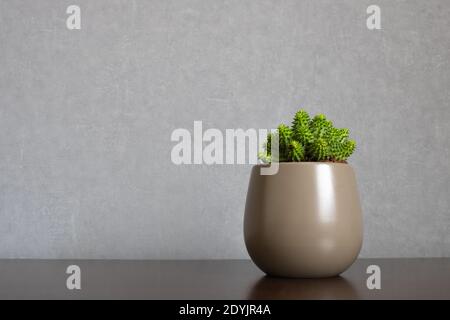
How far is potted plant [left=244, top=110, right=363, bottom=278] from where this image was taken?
0.80 metres

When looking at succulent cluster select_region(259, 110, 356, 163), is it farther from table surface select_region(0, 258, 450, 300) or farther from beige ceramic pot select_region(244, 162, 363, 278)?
table surface select_region(0, 258, 450, 300)

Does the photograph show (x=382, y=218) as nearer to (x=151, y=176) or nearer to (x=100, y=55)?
(x=151, y=176)

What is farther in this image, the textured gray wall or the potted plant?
the textured gray wall

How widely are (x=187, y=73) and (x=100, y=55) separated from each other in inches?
7.4

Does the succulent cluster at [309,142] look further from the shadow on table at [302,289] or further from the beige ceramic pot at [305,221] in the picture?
the shadow on table at [302,289]

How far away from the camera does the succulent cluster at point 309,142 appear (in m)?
0.83

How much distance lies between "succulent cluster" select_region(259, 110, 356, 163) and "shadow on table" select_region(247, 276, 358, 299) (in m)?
0.17

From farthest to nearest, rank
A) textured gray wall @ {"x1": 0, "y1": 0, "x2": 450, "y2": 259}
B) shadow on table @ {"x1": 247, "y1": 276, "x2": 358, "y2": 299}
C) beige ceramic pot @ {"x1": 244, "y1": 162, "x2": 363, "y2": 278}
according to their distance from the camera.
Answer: textured gray wall @ {"x1": 0, "y1": 0, "x2": 450, "y2": 259} → beige ceramic pot @ {"x1": 244, "y1": 162, "x2": 363, "y2": 278} → shadow on table @ {"x1": 247, "y1": 276, "x2": 358, "y2": 299}

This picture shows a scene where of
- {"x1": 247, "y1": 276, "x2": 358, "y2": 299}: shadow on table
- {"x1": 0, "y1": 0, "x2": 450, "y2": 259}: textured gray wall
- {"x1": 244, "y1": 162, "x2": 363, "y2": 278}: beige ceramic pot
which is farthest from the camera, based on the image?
{"x1": 0, "y1": 0, "x2": 450, "y2": 259}: textured gray wall

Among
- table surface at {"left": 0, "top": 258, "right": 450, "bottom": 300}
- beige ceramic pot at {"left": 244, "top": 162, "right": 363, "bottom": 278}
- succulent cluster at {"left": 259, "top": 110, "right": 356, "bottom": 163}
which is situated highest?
succulent cluster at {"left": 259, "top": 110, "right": 356, "bottom": 163}

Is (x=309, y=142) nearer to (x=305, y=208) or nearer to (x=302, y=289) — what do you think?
(x=305, y=208)

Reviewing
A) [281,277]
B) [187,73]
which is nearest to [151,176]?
[187,73]

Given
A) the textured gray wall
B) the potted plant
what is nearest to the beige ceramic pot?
the potted plant

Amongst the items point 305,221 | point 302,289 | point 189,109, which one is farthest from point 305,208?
point 189,109
